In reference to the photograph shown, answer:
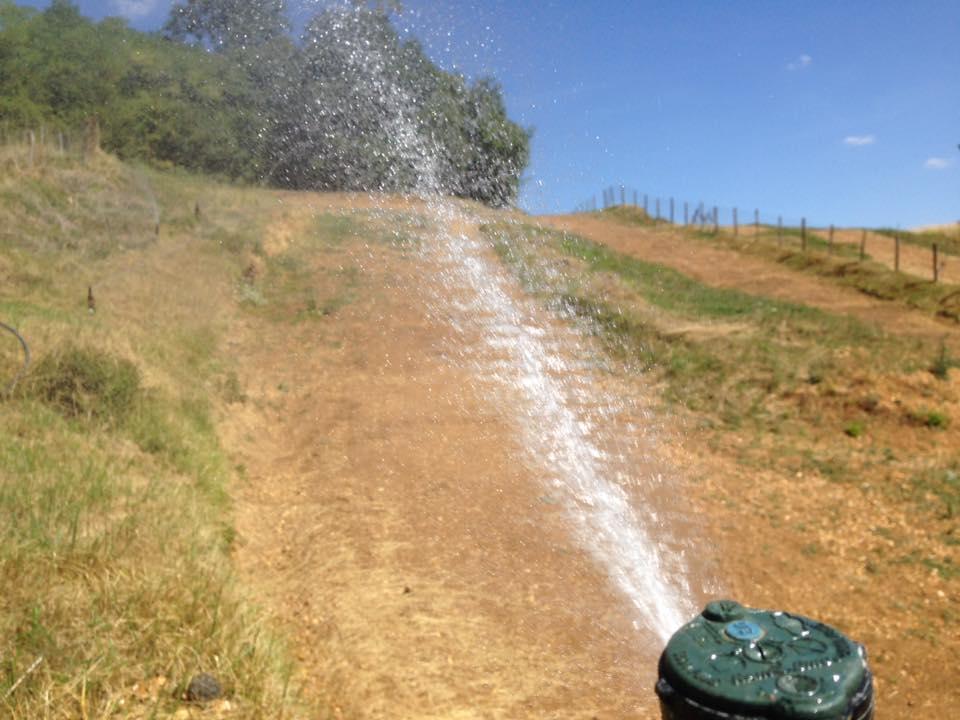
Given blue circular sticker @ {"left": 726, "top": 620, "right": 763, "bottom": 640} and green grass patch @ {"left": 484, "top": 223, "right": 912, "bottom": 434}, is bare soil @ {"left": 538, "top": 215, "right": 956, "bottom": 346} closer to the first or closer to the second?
green grass patch @ {"left": 484, "top": 223, "right": 912, "bottom": 434}

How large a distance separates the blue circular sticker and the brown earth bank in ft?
6.60

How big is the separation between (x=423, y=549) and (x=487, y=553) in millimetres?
406

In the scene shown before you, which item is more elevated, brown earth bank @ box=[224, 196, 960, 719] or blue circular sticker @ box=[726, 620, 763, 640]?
blue circular sticker @ box=[726, 620, 763, 640]

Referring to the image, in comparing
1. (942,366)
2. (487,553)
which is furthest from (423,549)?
(942,366)

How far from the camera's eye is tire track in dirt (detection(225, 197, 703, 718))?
13.7 feet

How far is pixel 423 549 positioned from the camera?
5715 millimetres

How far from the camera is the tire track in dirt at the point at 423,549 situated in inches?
164

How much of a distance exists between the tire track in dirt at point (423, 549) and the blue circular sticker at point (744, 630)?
2001mm

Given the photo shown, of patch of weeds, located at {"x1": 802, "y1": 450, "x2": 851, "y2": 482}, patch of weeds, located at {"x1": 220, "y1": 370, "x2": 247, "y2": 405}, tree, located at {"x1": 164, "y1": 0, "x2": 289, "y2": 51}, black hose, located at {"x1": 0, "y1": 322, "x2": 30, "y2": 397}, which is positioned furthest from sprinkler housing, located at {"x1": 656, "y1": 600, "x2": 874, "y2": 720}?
tree, located at {"x1": 164, "y1": 0, "x2": 289, "y2": 51}

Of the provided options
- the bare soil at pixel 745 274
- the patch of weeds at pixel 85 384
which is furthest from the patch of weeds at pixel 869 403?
the patch of weeds at pixel 85 384

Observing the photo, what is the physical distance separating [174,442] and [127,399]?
1.95ft

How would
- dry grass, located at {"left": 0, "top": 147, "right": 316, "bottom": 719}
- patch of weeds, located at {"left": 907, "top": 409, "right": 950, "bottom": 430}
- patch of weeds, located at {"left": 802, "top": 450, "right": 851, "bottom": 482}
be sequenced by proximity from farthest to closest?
1. patch of weeds, located at {"left": 907, "top": 409, "right": 950, "bottom": 430}
2. patch of weeds, located at {"left": 802, "top": 450, "right": 851, "bottom": 482}
3. dry grass, located at {"left": 0, "top": 147, "right": 316, "bottom": 719}

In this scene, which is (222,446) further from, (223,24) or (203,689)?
(223,24)

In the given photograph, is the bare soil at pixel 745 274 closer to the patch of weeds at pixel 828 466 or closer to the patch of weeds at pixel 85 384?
the patch of weeds at pixel 828 466
